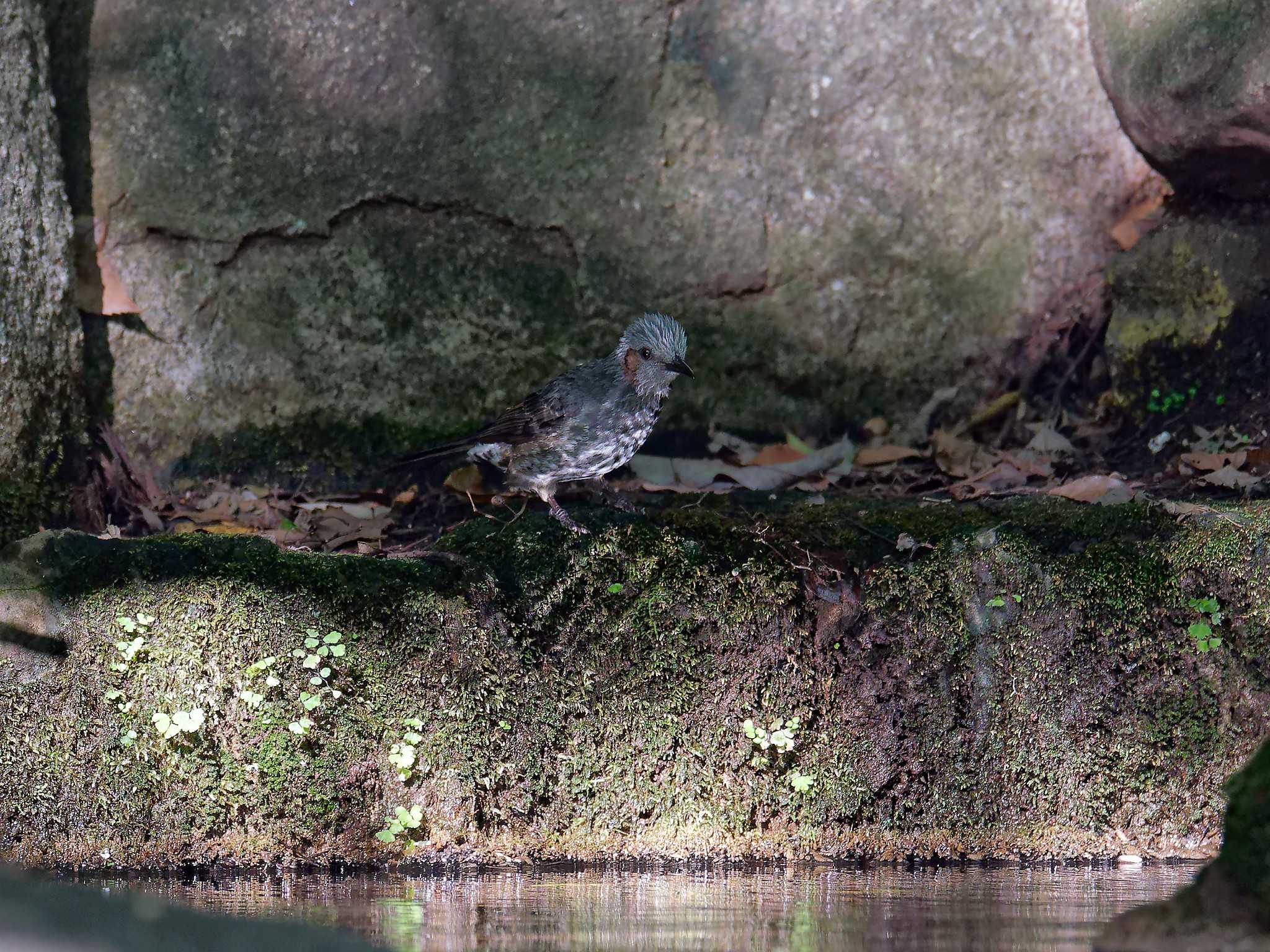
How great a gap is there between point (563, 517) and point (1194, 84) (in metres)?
3.23

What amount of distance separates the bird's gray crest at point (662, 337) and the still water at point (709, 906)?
1.92m

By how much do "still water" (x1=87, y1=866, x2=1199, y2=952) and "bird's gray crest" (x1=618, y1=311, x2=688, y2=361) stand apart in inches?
75.5

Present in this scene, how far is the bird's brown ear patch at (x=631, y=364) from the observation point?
5.12 meters

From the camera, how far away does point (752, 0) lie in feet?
19.9

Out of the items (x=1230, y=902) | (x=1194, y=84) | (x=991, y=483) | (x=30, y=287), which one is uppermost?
(x=1194, y=84)

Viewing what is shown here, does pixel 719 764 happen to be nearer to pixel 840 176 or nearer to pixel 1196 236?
pixel 840 176

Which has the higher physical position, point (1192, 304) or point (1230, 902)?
point (1192, 304)

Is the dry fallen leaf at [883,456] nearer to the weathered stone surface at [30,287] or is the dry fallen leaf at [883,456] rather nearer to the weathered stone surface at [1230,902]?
the weathered stone surface at [1230,902]

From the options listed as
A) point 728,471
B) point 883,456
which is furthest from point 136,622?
point 883,456

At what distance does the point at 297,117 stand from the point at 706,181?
185 cm

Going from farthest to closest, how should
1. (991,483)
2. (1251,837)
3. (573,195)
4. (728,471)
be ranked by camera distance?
(573,195) → (728,471) → (991,483) → (1251,837)

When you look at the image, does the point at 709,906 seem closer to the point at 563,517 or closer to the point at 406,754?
the point at 406,754

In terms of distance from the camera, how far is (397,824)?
4.29 m

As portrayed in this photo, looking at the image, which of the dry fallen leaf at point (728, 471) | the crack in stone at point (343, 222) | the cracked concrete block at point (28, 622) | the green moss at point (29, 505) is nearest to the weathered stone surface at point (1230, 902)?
the dry fallen leaf at point (728, 471)
